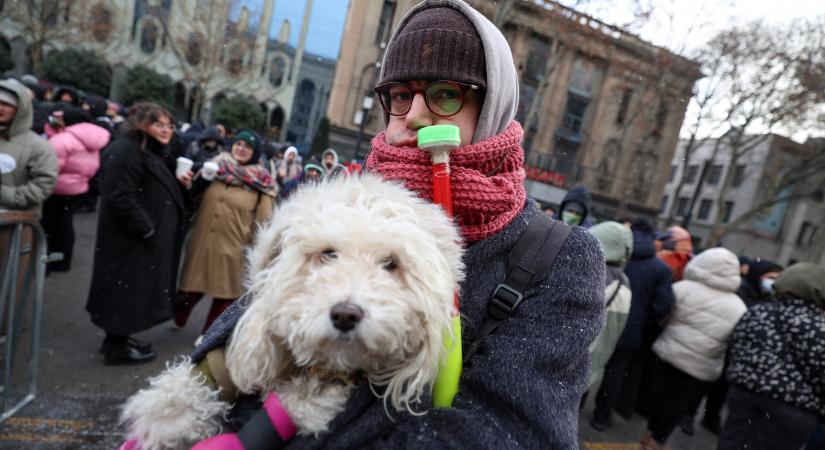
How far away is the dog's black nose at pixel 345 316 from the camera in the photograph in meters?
0.87

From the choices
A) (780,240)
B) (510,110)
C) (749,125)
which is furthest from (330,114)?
(780,240)

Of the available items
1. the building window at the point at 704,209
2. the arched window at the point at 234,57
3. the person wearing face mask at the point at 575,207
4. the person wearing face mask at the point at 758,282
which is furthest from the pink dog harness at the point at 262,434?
the building window at the point at 704,209

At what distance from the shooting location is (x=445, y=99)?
4.53 ft

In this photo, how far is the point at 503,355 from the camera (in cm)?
110

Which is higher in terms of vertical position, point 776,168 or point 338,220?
point 776,168

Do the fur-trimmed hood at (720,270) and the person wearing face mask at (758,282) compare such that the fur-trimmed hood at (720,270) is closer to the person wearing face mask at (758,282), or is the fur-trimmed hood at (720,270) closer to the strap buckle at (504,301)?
the person wearing face mask at (758,282)

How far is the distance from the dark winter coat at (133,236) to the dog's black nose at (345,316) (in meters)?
3.72

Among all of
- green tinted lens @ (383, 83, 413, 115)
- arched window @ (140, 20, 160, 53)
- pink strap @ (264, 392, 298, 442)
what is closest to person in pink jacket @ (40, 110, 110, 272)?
green tinted lens @ (383, 83, 413, 115)

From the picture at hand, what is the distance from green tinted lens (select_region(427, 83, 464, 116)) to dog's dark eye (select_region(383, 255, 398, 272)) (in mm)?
586

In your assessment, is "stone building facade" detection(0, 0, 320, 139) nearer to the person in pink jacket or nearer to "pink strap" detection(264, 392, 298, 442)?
the person in pink jacket

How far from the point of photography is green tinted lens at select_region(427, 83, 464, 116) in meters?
1.36

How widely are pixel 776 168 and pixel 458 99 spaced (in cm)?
2688

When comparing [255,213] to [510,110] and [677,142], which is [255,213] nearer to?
[510,110]

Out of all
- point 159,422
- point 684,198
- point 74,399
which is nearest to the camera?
point 159,422
